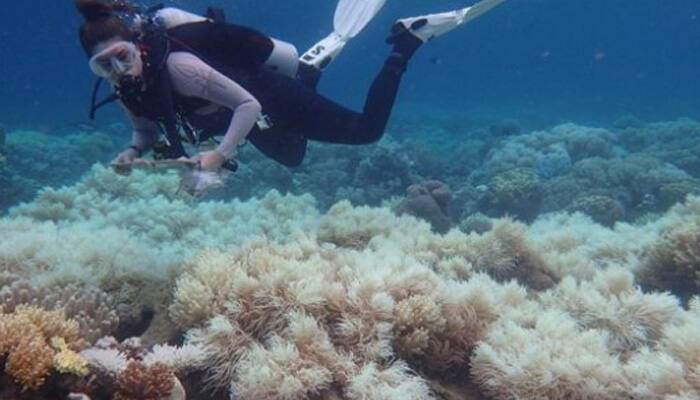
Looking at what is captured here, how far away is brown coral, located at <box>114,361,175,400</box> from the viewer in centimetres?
278

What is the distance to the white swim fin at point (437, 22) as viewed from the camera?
6605mm

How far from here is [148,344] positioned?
12.5 feet

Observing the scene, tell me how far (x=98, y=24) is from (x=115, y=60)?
1.28ft

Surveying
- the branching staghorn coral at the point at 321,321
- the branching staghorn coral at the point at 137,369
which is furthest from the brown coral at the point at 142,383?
the branching staghorn coral at the point at 321,321

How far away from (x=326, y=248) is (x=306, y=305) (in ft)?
4.89

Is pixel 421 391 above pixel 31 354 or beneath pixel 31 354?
beneath

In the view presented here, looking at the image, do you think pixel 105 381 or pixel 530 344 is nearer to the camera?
pixel 105 381

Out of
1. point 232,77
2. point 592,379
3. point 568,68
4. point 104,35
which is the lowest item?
point 568,68

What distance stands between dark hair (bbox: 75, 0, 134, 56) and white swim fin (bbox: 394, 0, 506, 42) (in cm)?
363

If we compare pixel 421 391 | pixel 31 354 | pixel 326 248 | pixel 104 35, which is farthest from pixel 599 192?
pixel 31 354

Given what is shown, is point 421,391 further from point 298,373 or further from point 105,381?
point 105,381

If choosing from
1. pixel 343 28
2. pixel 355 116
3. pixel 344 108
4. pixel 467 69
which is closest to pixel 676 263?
pixel 355 116

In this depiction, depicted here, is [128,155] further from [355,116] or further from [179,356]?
[355,116]

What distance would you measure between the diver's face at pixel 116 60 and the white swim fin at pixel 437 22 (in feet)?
12.0
